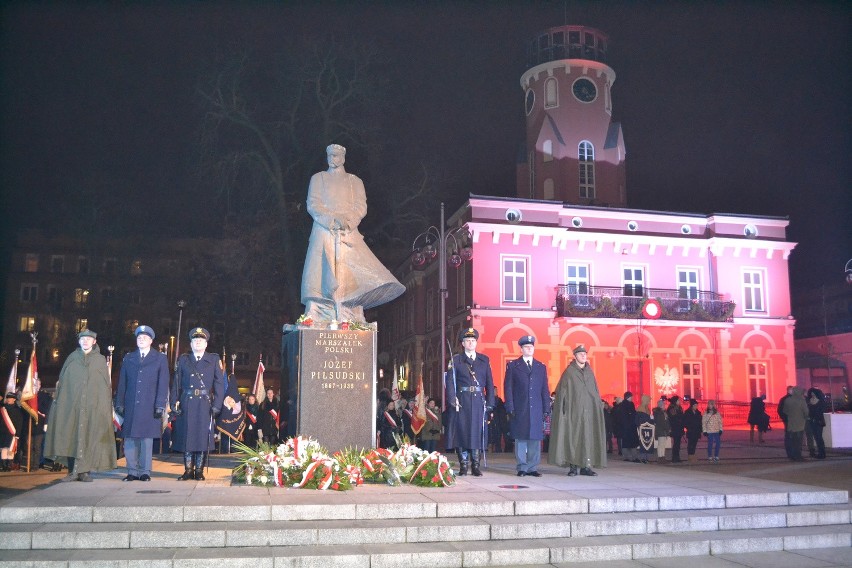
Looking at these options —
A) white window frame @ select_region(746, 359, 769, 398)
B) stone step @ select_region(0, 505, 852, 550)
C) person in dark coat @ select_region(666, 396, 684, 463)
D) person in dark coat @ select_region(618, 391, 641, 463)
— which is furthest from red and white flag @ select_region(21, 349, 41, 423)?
white window frame @ select_region(746, 359, 769, 398)

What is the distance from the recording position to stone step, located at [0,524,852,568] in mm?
6441

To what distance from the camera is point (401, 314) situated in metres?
51.7

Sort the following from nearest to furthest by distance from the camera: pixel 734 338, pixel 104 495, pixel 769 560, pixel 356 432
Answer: pixel 769 560 < pixel 104 495 < pixel 356 432 < pixel 734 338

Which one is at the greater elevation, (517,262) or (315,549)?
(517,262)

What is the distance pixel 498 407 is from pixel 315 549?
44.3 feet

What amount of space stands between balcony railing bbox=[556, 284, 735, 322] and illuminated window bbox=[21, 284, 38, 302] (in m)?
48.1

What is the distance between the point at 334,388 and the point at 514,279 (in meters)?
23.8

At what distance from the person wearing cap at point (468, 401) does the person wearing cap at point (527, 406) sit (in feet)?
1.20

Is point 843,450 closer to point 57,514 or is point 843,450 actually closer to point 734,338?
point 734,338

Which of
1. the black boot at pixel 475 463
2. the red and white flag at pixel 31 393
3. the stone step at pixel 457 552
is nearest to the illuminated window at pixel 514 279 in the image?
the red and white flag at pixel 31 393

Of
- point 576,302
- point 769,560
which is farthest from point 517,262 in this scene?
point 769,560

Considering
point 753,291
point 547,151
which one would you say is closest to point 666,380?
point 753,291

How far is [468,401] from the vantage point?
1092 centimetres

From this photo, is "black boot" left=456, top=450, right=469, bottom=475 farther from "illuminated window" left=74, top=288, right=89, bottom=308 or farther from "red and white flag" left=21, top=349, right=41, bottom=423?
"illuminated window" left=74, top=288, right=89, bottom=308
